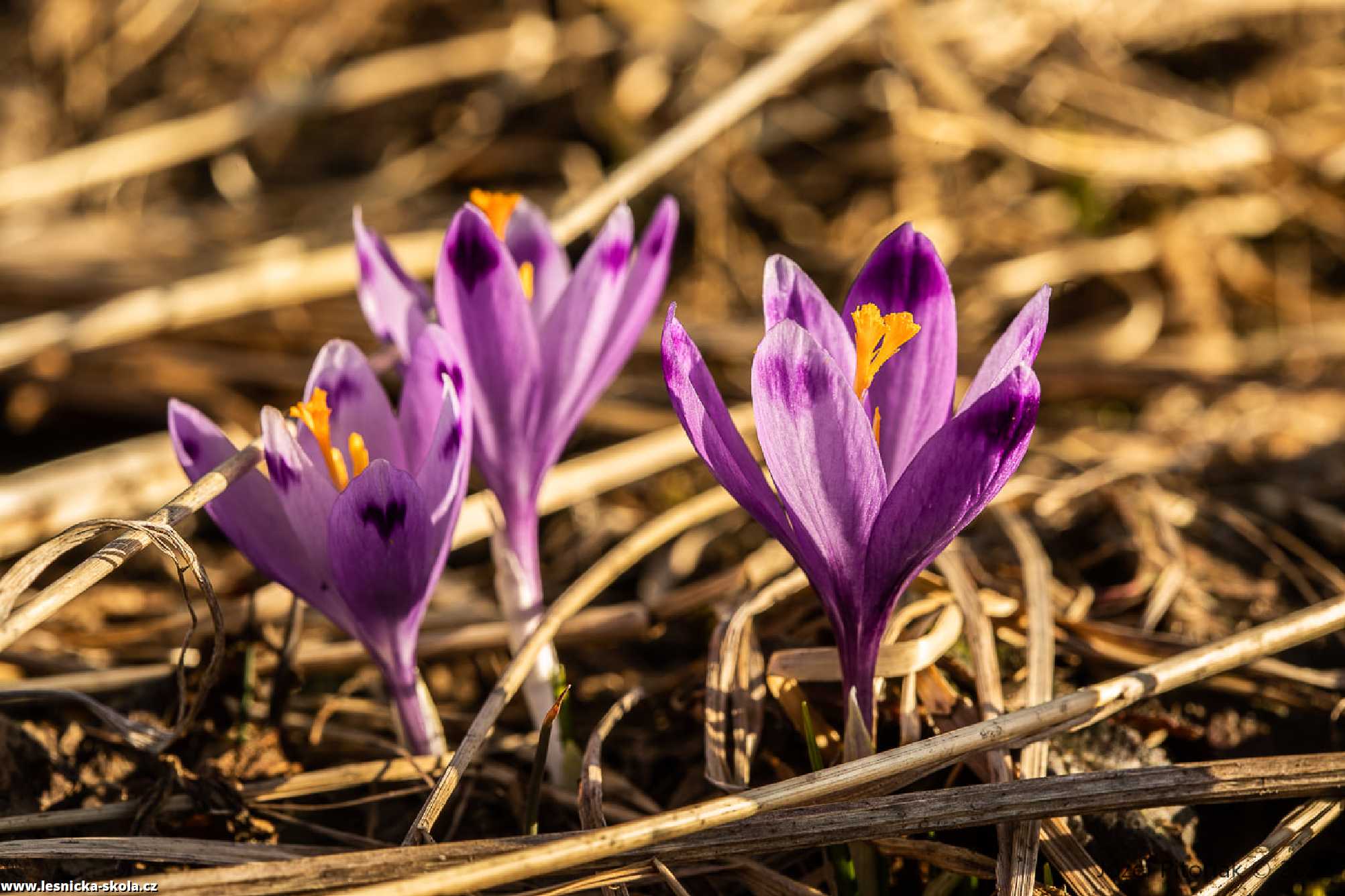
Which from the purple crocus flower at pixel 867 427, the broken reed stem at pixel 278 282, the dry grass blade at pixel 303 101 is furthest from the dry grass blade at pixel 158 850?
the dry grass blade at pixel 303 101

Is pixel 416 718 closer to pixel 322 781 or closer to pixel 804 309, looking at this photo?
pixel 322 781

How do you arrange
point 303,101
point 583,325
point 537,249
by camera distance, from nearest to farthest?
point 583,325 < point 537,249 < point 303,101

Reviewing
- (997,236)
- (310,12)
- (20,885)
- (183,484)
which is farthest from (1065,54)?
(20,885)

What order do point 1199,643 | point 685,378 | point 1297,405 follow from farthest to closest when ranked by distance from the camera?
point 1297,405
point 1199,643
point 685,378

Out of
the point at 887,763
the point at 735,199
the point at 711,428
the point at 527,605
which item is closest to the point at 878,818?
the point at 887,763

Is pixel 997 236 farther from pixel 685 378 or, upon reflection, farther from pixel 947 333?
pixel 685 378

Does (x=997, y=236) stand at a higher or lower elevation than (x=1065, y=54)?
lower

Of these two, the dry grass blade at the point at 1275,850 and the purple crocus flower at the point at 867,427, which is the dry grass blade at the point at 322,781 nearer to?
Result: the purple crocus flower at the point at 867,427
